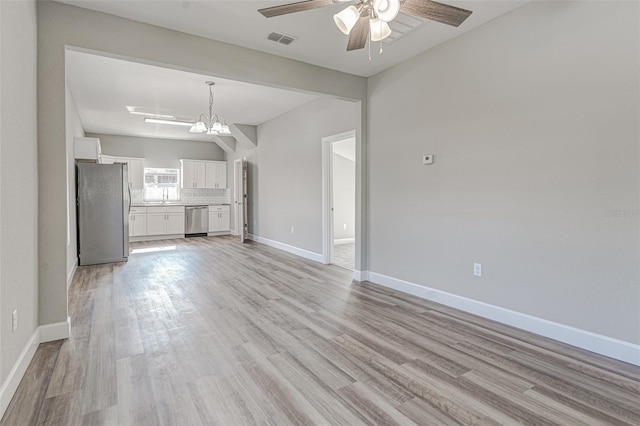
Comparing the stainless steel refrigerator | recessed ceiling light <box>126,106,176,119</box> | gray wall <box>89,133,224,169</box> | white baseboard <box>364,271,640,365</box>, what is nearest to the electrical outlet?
white baseboard <box>364,271,640,365</box>

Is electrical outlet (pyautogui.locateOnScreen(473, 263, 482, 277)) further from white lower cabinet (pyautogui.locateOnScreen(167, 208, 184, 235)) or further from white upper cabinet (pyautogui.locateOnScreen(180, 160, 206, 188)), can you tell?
white upper cabinet (pyautogui.locateOnScreen(180, 160, 206, 188))

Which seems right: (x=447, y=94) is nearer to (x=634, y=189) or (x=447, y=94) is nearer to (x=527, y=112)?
(x=527, y=112)

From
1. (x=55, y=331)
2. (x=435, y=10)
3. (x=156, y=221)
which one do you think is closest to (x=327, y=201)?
(x=435, y=10)

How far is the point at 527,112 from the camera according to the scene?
2.80 m

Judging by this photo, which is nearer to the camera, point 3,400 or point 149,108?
point 3,400

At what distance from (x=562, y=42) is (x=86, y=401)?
13.4 ft

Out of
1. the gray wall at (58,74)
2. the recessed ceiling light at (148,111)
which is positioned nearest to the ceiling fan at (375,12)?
the gray wall at (58,74)

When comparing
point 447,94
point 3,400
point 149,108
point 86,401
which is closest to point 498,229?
point 447,94

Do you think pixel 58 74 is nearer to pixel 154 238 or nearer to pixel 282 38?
pixel 282 38

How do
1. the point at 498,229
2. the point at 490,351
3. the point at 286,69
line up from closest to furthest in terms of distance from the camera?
1. the point at 490,351
2. the point at 498,229
3. the point at 286,69

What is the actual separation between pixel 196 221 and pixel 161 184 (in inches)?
60.7

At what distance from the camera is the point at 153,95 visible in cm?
530

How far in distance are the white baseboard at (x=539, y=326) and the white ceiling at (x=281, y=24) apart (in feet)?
8.64

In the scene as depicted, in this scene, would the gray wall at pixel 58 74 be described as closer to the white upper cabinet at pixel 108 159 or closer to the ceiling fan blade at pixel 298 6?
the ceiling fan blade at pixel 298 6
